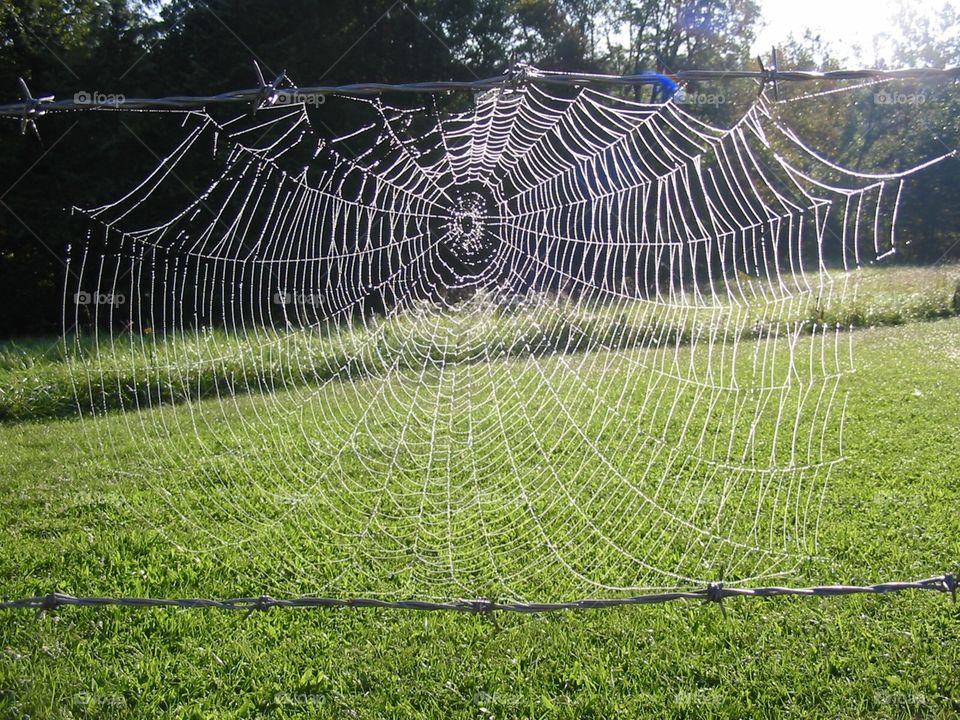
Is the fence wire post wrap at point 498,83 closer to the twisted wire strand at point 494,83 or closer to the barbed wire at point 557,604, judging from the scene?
the twisted wire strand at point 494,83

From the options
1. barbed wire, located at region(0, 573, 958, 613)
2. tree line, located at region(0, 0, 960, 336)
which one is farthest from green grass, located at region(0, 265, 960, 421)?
barbed wire, located at region(0, 573, 958, 613)

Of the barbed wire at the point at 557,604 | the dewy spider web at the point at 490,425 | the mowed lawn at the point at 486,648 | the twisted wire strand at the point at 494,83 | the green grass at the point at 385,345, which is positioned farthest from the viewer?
the green grass at the point at 385,345

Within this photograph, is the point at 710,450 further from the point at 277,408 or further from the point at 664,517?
the point at 277,408

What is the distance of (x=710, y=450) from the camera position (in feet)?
19.2

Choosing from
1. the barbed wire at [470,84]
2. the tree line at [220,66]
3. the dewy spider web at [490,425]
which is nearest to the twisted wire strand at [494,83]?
the barbed wire at [470,84]

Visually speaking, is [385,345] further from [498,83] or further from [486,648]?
[498,83]

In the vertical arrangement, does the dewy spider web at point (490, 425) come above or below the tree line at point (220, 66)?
below

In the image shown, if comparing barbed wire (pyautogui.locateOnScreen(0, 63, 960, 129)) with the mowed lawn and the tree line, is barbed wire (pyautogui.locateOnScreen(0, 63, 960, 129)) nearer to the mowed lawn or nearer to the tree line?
the mowed lawn

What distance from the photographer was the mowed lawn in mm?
3037

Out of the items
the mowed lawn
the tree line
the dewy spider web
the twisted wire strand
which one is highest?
the tree line

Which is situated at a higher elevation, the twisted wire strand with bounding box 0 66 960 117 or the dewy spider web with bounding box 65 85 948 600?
the twisted wire strand with bounding box 0 66 960 117

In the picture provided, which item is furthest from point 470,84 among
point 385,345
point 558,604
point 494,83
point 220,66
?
point 220,66

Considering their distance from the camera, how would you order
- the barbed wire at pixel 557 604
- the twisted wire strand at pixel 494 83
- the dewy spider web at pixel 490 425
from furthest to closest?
the dewy spider web at pixel 490 425, the twisted wire strand at pixel 494 83, the barbed wire at pixel 557 604

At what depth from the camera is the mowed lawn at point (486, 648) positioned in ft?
9.96
